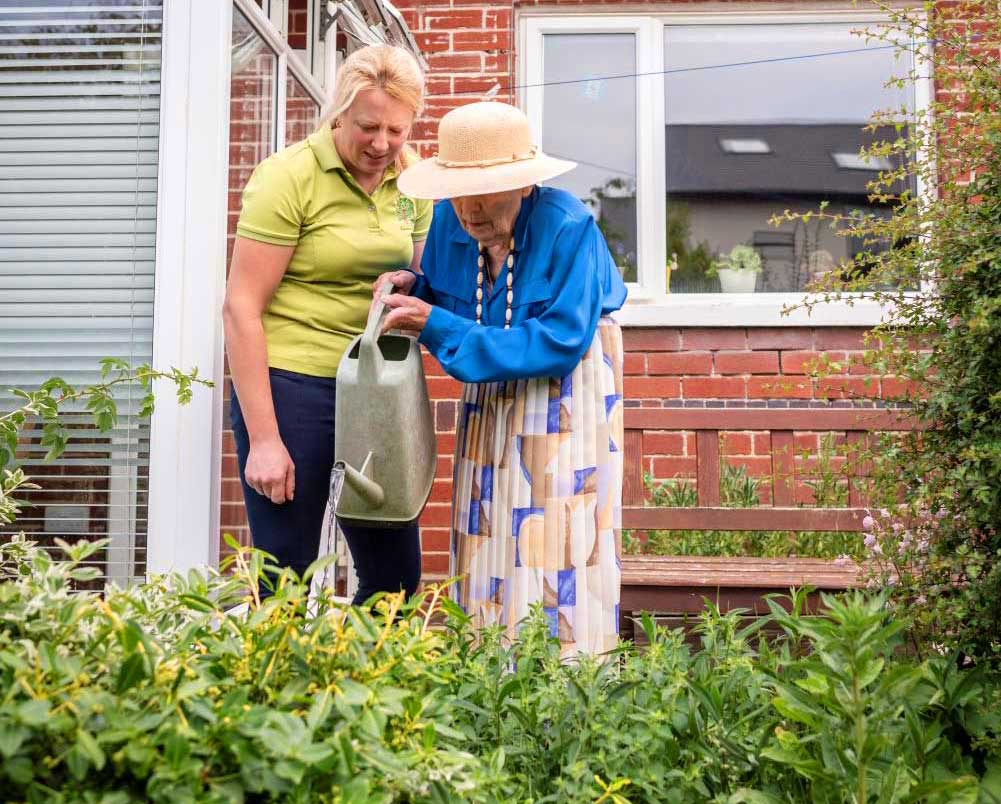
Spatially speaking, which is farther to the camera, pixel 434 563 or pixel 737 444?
pixel 737 444

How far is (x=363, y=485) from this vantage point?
7.38 ft

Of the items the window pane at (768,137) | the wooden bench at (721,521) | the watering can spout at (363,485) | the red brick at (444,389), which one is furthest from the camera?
the window pane at (768,137)

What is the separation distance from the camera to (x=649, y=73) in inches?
210

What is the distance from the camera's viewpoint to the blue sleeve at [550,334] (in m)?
2.22

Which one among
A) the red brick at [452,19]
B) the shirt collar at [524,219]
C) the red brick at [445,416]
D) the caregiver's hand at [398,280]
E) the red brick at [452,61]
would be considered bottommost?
the red brick at [445,416]

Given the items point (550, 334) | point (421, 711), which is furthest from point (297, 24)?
point (421, 711)

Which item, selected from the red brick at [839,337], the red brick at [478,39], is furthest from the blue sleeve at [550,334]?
the red brick at [478,39]

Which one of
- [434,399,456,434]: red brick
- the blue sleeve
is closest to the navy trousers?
the blue sleeve

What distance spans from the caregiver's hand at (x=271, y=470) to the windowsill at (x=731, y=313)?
9.26 feet

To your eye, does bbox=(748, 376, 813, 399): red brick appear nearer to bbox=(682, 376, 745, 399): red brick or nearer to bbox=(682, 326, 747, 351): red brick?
bbox=(682, 376, 745, 399): red brick

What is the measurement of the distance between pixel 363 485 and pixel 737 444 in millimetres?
3148

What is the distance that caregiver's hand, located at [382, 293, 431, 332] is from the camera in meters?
2.32

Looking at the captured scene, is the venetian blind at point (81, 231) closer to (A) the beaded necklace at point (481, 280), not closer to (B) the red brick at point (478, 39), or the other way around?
(A) the beaded necklace at point (481, 280)

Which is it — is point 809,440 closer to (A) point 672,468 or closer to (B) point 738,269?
(A) point 672,468
